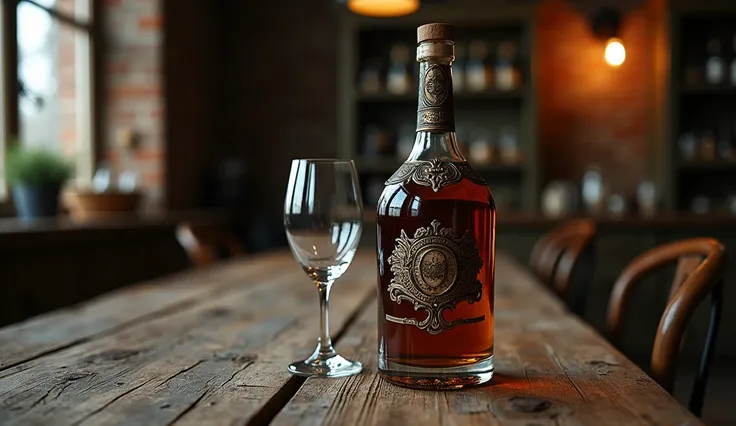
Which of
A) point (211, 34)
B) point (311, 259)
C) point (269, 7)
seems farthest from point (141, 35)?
point (311, 259)

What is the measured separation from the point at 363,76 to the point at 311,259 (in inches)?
154

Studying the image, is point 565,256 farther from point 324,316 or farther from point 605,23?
point 605,23

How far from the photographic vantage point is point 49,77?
141 inches

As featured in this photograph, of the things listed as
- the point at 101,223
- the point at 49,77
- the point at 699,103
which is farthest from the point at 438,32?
the point at 699,103

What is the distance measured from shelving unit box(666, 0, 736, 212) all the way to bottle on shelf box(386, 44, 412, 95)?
4.83ft

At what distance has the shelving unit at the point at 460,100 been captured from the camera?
14.7ft

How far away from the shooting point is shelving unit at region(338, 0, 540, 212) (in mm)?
4473

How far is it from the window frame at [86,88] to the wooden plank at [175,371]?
6.96 feet

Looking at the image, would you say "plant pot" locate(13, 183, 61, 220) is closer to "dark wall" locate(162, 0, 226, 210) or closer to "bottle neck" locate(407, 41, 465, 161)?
"dark wall" locate(162, 0, 226, 210)

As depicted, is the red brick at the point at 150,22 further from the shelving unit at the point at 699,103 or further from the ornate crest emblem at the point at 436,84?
the ornate crest emblem at the point at 436,84

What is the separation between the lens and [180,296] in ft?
5.19

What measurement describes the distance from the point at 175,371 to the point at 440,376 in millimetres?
294

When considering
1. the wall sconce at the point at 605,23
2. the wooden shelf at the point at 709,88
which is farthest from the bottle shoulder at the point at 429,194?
the wooden shelf at the point at 709,88

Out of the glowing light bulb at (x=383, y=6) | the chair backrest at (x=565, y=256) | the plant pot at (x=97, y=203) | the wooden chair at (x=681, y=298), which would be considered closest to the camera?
the wooden chair at (x=681, y=298)
